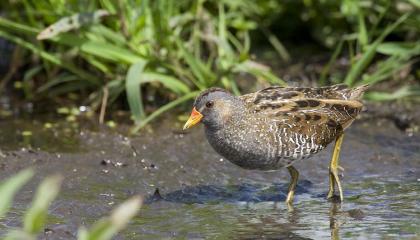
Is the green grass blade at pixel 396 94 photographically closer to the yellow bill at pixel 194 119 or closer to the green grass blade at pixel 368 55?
the green grass blade at pixel 368 55

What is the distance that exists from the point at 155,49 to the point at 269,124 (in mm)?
1860

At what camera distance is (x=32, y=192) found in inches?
226

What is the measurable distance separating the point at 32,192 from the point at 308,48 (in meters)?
3.83

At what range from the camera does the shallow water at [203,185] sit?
16.5ft

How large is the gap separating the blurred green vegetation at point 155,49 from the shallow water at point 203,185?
324 millimetres

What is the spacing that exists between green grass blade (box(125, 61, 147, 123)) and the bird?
1.20m

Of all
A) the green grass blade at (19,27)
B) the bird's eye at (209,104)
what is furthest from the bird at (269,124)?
the green grass blade at (19,27)

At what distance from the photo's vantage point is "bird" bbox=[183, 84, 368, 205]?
213 inches

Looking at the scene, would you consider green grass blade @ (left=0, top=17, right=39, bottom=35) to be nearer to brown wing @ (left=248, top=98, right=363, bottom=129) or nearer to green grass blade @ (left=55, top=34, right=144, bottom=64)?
green grass blade @ (left=55, top=34, right=144, bottom=64)

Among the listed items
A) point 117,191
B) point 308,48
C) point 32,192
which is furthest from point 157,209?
point 308,48

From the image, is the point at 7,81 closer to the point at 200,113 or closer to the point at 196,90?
the point at 196,90

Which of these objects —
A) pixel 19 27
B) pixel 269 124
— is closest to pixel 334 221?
pixel 269 124

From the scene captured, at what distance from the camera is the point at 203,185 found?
5992mm

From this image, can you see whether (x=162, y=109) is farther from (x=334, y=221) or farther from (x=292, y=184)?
(x=334, y=221)
